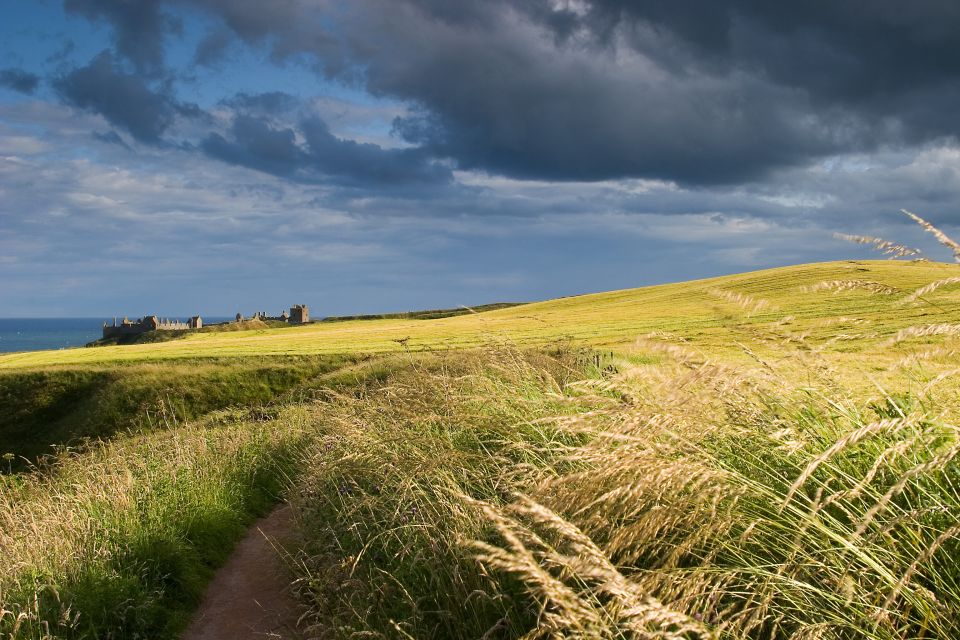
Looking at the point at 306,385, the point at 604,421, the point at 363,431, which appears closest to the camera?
the point at 604,421

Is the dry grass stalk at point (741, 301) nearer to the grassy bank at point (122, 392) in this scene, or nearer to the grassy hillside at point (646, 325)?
the grassy hillside at point (646, 325)

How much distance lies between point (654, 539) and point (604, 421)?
40.5 inches

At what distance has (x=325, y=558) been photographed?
655 centimetres

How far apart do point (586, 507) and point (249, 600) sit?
16.2 feet

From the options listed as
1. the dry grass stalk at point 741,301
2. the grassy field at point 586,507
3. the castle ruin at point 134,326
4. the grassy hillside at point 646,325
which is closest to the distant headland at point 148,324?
the castle ruin at point 134,326

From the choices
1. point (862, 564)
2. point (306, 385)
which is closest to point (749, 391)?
point (862, 564)

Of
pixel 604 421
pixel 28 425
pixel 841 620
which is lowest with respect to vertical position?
pixel 28 425

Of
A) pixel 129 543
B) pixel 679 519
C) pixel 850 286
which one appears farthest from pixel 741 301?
pixel 129 543

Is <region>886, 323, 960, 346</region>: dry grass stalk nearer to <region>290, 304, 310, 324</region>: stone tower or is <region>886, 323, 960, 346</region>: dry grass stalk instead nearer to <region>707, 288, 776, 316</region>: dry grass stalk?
<region>707, 288, 776, 316</region>: dry grass stalk

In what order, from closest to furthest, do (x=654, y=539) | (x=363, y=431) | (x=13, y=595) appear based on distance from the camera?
(x=654, y=539), (x=13, y=595), (x=363, y=431)

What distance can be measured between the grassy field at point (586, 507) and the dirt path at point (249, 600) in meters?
0.21

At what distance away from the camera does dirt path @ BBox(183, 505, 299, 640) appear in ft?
20.9

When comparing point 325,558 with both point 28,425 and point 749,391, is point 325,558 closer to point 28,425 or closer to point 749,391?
point 749,391

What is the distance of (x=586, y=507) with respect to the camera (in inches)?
131
